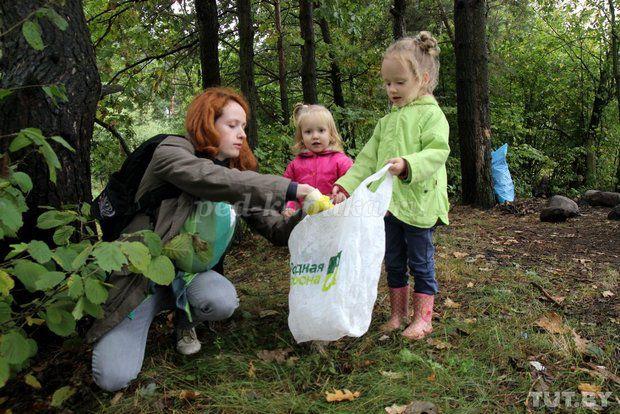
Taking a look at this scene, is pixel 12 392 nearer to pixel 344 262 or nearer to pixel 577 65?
pixel 344 262

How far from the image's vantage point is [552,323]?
2441 mm

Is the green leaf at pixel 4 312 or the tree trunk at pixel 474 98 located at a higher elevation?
the tree trunk at pixel 474 98

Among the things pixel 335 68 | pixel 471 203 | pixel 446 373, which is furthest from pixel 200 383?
pixel 335 68

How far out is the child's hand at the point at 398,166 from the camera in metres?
2.03

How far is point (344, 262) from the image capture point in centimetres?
196

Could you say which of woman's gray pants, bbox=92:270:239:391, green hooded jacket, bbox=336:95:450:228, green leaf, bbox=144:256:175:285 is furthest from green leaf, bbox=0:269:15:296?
green hooded jacket, bbox=336:95:450:228

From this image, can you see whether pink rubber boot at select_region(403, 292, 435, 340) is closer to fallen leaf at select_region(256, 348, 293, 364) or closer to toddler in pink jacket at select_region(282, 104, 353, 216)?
fallen leaf at select_region(256, 348, 293, 364)

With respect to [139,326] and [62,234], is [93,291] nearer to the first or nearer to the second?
[62,234]

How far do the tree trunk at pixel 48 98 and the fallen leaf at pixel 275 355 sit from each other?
1.31 metres

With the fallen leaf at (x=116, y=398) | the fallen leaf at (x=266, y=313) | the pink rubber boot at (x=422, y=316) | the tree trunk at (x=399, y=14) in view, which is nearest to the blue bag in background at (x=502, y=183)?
the tree trunk at (x=399, y=14)

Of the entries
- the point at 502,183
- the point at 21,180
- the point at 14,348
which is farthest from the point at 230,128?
the point at 502,183

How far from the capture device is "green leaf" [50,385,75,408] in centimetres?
196

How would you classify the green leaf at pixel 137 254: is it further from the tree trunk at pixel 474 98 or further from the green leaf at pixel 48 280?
the tree trunk at pixel 474 98

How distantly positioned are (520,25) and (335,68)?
20.8 feet
